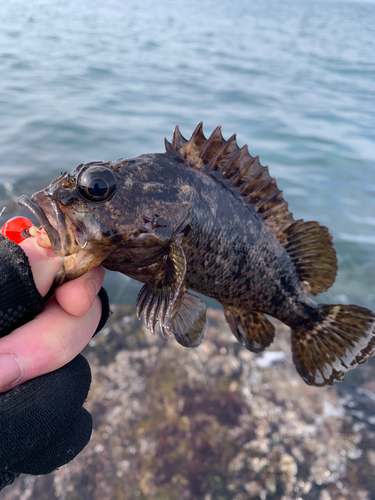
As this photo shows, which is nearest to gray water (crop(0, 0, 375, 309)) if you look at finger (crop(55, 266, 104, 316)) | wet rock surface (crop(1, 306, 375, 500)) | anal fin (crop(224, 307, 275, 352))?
wet rock surface (crop(1, 306, 375, 500))

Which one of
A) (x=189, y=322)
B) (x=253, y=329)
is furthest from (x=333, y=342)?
(x=189, y=322)

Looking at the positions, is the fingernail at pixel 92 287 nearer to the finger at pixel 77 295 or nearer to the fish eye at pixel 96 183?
the finger at pixel 77 295

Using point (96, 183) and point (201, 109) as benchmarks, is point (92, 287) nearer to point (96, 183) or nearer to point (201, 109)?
point (96, 183)

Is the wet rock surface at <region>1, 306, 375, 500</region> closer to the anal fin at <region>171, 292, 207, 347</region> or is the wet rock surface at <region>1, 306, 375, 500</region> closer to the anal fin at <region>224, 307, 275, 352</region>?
the anal fin at <region>224, 307, 275, 352</region>

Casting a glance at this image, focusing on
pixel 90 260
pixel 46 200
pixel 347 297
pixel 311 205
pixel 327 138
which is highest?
pixel 46 200

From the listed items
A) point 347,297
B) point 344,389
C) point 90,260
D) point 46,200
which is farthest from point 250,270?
point 347,297

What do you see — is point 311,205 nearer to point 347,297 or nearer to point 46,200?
point 347,297

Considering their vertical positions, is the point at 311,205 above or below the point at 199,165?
below
